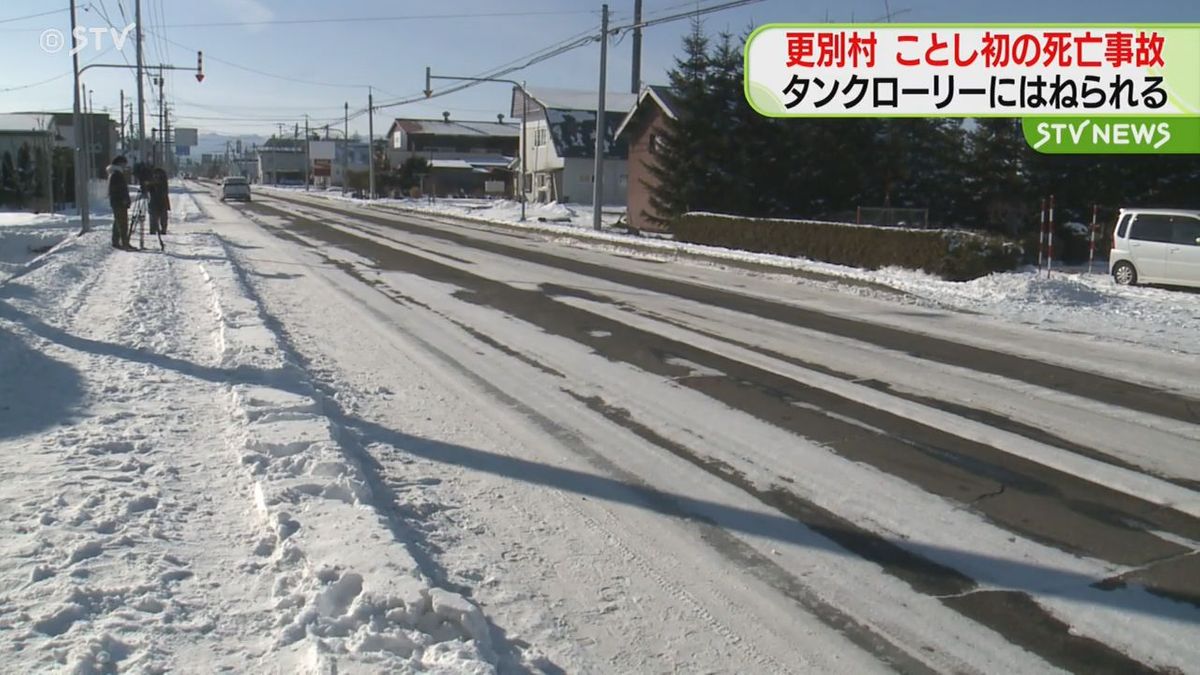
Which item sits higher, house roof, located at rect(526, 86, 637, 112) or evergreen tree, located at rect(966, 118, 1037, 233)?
house roof, located at rect(526, 86, 637, 112)

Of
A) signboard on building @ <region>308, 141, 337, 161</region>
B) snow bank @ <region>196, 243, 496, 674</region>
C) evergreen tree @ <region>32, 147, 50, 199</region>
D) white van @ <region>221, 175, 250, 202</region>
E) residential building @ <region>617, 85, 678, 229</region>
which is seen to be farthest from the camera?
signboard on building @ <region>308, 141, 337, 161</region>

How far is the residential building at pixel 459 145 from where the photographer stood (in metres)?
97.0

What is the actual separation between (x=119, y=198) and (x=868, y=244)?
15734 millimetres

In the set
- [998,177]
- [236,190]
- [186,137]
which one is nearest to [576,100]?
[236,190]

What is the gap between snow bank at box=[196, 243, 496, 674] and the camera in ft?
12.3

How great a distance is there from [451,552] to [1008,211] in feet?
97.7

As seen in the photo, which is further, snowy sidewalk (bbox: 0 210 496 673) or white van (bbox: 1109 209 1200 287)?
white van (bbox: 1109 209 1200 287)

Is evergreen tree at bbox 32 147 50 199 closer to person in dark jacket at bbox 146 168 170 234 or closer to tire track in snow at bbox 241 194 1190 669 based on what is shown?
tire track in snow at bbox 241 194 1190 669

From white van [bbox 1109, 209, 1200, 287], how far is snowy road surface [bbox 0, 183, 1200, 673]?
805 cm

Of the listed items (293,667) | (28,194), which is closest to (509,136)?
(28,194)

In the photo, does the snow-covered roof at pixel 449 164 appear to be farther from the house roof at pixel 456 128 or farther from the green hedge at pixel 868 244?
the green hedge at pixel 868 244

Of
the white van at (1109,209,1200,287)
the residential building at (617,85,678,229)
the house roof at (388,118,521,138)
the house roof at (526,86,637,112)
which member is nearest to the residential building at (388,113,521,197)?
the house roof at (388,118,521,138)

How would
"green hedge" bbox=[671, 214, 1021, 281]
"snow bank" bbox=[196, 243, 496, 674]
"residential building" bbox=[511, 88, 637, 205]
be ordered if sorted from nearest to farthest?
"snow bank" bbox=[196, 243, 496, 674] < "green hedge" bbox=[671, 214, 1021, 281] < "residential building" bbox=[511, 88, 637, 205]

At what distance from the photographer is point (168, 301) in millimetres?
13047
